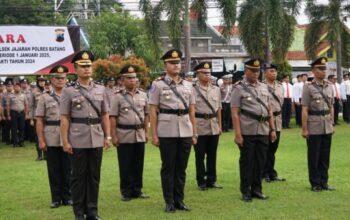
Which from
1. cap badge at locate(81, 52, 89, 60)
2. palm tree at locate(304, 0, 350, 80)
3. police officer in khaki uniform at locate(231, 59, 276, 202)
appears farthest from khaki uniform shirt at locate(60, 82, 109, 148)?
palm tree at locate(304, 0, 350, 80)

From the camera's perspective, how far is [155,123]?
7.61 m

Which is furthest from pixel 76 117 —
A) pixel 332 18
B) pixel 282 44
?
pixel 332 18

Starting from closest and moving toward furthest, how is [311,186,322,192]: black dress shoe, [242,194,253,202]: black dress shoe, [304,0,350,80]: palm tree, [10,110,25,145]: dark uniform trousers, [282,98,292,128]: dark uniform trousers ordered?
[242,194,253,202]: black dress shoe
[311,186,322,192]: black dress shoe
[10,110,25,145]: dark uniform trousers
[282,98,292,128]: dark uniform trousers
[304,0,350,80]: palm tree

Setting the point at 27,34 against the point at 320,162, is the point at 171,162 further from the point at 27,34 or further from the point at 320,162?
the point at 27,34

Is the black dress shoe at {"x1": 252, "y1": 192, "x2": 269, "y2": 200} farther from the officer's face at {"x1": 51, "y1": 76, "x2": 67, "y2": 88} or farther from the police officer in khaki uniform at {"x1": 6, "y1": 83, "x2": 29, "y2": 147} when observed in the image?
the police officer in khaki uniform at {"x1": 6, "y1": 83, "x2": 29, "y2": 147}

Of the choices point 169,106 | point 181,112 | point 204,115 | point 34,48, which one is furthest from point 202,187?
point 34,48

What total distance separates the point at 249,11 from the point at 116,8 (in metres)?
22.9

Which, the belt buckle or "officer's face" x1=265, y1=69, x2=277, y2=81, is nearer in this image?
the belt buckle

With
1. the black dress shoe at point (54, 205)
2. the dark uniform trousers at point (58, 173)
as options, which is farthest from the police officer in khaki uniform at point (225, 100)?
the black dress shoe at point (54, 205)

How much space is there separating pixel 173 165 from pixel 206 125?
5.79ft

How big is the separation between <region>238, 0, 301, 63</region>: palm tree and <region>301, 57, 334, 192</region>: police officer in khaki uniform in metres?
13.5

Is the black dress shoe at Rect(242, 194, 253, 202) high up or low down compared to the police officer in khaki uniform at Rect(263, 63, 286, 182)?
down

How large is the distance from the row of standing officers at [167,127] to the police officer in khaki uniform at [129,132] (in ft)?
0.05

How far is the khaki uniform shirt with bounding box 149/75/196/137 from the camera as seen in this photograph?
24.7 feet
